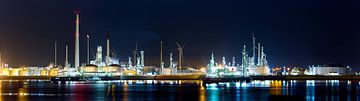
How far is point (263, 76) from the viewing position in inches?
7800

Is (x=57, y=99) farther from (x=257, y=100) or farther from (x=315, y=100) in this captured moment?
(x=315, y=100)

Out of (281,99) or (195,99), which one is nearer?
(281,99)

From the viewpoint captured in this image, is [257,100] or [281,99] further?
[257,100]

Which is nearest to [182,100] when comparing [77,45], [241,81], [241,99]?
[241,99]

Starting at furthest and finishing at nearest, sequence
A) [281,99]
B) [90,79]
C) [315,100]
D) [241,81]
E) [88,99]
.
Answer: [90,79] < [241,81] < [88,99] < [315,100] < [281,99]

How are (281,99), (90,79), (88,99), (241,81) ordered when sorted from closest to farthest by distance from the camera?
(281,99), (88,99), (241,81), (90,79)

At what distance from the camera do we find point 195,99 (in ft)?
230

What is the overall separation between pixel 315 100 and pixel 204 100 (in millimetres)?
9977

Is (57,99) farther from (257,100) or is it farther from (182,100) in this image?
(257,100)

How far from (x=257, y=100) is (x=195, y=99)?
18.9 ft

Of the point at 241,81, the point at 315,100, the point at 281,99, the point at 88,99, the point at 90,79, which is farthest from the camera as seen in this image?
the point at 90,79

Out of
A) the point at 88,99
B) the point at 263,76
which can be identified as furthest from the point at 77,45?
the point at 88,99

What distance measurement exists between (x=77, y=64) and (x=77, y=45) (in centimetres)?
2209

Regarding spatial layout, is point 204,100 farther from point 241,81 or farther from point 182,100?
point 241,81
